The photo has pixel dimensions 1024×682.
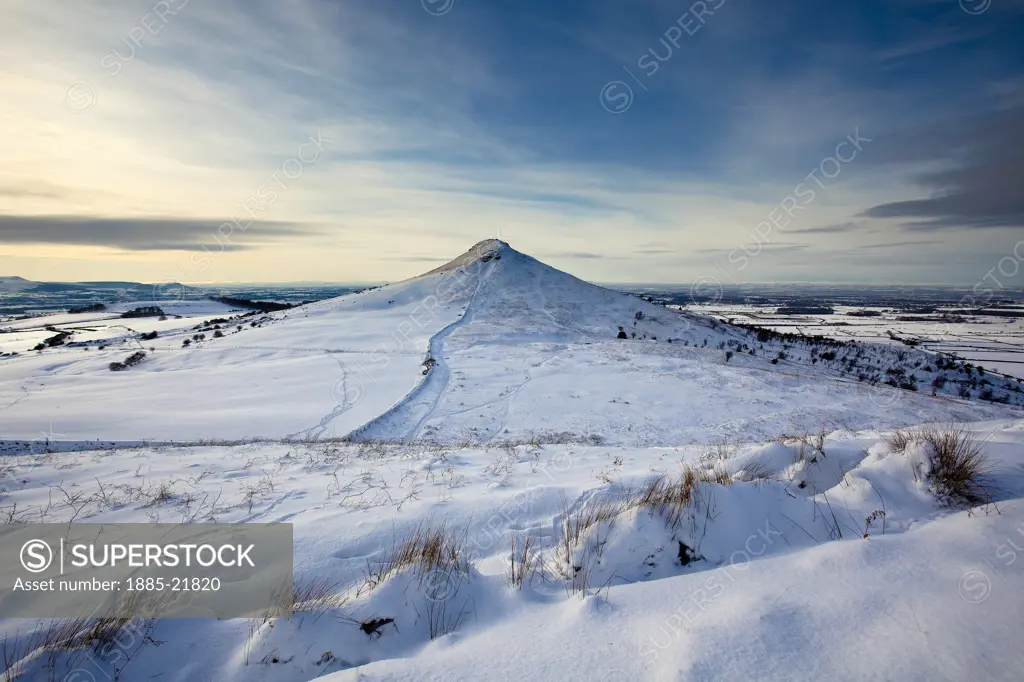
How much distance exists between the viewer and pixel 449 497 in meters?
5.85

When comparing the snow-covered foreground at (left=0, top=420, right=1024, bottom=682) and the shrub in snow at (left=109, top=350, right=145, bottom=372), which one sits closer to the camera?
the snow-covered foreground at (left=0, top=420, right=1024, bottom=682)

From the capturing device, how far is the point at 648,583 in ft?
10.8

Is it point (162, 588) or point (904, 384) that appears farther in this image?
point (904, 384)

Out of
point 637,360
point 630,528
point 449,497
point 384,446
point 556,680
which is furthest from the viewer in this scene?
point 637,360

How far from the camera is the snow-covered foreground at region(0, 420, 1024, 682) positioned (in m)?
2.49

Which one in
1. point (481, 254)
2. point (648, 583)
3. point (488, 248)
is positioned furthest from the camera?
point (488, 248)

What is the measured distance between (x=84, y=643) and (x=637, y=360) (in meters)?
22.6

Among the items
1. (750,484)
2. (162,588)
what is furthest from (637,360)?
(162,588)

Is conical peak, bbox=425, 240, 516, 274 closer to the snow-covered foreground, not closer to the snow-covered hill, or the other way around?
the snow-covered hill

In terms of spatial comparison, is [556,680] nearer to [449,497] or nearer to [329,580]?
[329,580]
